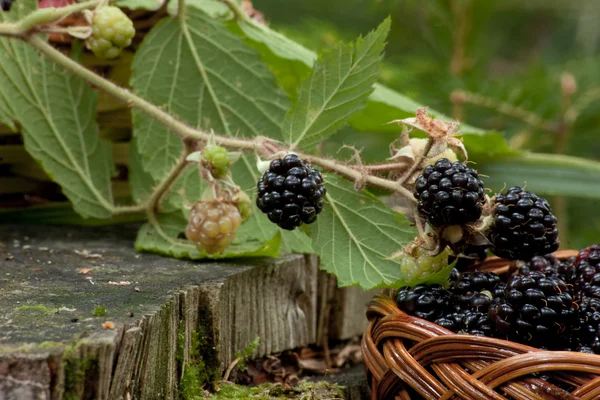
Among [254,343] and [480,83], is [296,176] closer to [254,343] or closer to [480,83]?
[254,343]

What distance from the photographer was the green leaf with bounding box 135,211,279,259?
3.40 feet

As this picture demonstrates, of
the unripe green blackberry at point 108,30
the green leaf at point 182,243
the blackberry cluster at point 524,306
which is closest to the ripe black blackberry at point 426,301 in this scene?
the blackberry cluster at point 524,306

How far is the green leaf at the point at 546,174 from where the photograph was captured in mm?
1471

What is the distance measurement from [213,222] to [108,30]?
1.06 ft

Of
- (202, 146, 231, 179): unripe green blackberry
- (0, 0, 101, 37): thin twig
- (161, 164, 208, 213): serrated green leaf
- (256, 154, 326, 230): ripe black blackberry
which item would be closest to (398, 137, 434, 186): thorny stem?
(256, 154, 326, 230): ripe black blackberry

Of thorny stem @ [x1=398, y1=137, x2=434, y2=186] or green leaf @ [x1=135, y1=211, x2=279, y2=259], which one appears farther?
green leaf @ [x1=135, y1=211, x2=279, y2=259]

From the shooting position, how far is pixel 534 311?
78 cm

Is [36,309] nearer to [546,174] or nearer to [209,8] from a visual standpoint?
[209,8]

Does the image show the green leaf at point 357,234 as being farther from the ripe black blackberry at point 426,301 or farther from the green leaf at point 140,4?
the green leaf at point 140,4

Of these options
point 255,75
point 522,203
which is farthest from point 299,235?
point 522,203

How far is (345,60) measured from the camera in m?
0.96

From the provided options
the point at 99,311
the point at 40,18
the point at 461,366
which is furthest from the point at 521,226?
the point at 40,18

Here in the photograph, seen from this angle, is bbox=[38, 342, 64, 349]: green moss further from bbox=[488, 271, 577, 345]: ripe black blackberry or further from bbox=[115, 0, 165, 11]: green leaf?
bbox=[115, 0, 165, 11]: green leaf

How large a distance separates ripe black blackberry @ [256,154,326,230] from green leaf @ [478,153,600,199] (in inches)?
28.0
